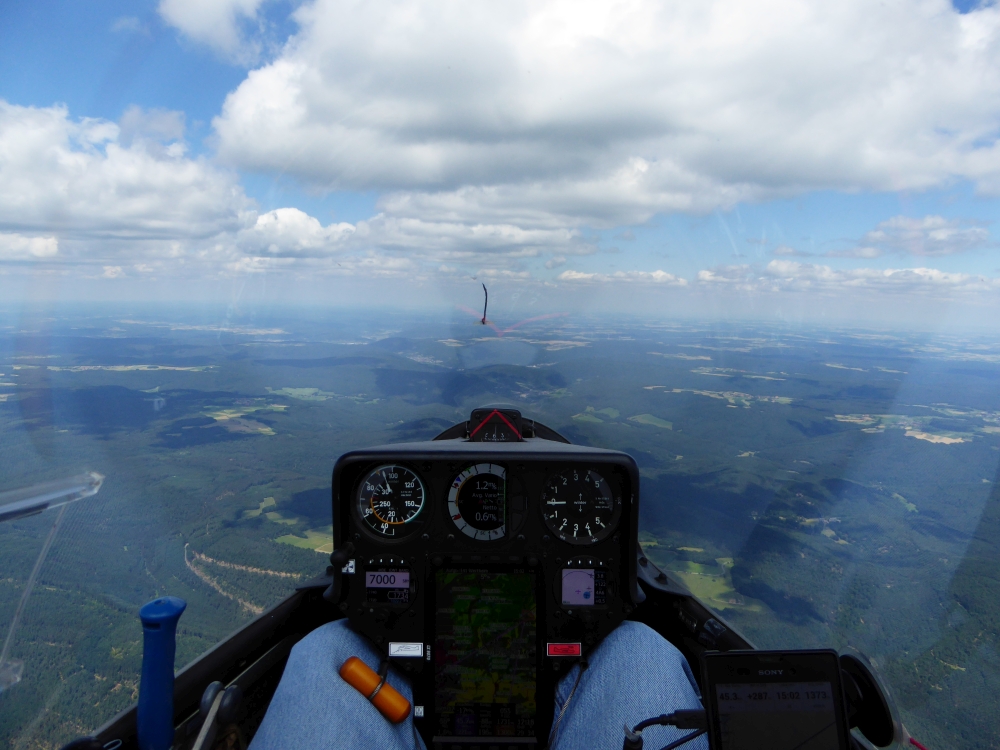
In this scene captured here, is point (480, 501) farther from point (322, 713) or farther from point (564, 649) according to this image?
point (322, 713)

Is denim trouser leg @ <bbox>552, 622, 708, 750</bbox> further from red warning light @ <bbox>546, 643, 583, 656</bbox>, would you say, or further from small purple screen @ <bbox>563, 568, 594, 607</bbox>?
small purple screen @ <bbox>563, 568, 594, 607</bbox>

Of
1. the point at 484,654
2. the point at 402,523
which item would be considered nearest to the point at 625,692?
→ the point at 484,654

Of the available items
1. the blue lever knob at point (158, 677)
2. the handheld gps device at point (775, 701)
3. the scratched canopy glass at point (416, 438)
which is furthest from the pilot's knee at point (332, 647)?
the handheld gps device at point (775, 701)

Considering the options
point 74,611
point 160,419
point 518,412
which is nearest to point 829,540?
point 518,412

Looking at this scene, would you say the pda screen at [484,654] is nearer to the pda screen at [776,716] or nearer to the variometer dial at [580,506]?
the variometer dial at [580,506]

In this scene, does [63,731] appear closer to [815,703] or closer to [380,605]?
[380,605]

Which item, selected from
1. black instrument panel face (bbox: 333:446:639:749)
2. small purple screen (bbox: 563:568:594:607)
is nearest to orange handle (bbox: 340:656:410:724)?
black instrument panel face (bbox: 333:446:639:749)
